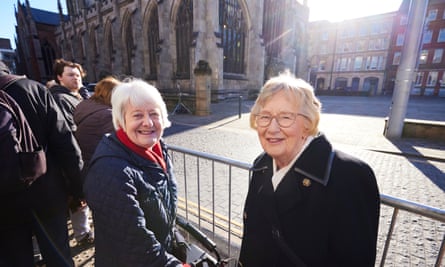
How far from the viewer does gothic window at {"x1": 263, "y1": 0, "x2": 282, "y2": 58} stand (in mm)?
22797

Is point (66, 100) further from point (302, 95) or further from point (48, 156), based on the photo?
point (302, 95)

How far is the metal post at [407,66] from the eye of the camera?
19.9 feet

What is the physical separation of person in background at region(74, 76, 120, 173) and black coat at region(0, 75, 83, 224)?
389 millimetres

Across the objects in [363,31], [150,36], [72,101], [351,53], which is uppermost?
[363,31]

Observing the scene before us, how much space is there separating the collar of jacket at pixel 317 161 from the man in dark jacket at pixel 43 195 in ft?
6.34

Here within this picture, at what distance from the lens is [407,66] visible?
6.50m

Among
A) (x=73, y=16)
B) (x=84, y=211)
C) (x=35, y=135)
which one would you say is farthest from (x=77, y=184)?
(x=73, y=16)

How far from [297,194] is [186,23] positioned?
19.7 meters

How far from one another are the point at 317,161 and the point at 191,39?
60.8 feet

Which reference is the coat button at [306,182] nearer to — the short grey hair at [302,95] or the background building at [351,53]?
the short grey hair at [302,95]

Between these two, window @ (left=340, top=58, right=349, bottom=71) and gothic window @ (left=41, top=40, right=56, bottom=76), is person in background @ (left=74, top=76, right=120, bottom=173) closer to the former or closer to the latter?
gothic window @ (left=41, top=40, right=56, bottom=76)

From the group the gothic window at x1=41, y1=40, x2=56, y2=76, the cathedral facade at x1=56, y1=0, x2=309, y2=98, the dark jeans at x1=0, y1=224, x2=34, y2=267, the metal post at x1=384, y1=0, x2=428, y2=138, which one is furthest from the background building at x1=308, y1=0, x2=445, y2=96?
the gothic window at x1=41, y1=40, x2=56, y2=76

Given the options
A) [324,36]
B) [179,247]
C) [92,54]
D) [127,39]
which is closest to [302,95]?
[179,247]

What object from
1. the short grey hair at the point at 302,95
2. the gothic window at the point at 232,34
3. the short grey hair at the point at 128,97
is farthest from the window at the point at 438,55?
the short grey hair at the point at 128,97
